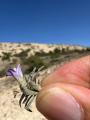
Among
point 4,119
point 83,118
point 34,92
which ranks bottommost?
point 4,119

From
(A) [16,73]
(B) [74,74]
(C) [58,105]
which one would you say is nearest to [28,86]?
(A) [16,73]

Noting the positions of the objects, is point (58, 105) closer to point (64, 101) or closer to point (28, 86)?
point (64, 101)

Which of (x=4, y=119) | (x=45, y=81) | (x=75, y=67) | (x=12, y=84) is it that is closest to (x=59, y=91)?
(x=45, y=81)

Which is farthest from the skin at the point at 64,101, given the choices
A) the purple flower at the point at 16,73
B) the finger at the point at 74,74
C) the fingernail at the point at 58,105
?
the purple flower at the point at 16,73

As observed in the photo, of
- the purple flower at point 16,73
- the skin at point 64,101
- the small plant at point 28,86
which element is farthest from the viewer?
the purple flower at point 16,73

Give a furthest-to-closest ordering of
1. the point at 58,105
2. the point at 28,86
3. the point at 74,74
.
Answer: the point at 74,74 < the point at 28,86 < the point at 58,105

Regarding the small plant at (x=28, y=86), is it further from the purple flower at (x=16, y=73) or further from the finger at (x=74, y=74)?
the finger at (x=74, y=74)

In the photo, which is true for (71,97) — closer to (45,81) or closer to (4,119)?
(45,81)
